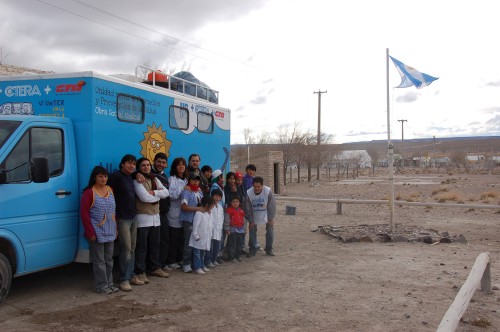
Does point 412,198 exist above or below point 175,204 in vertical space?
below

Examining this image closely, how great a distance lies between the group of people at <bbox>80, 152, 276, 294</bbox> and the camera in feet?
19.9

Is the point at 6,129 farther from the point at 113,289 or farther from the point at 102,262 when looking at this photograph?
the point at 113,289

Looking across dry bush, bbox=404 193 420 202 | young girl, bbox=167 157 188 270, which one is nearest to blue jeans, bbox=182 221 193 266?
young girl, bbox=167 157 188 270

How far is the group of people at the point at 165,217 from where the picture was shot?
6.07m

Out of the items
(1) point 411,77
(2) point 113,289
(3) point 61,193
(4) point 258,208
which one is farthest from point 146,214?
(1) point 411,77

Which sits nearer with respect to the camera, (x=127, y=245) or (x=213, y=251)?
(x=127, y=245)

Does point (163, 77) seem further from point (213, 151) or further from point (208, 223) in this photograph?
point (208, 223)

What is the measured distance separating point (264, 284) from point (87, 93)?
3637 millimetres

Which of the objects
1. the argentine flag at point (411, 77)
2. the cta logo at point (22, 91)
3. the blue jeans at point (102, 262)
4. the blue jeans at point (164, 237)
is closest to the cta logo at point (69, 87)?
the cta logo at point (22, 91)

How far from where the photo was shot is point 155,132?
7.61m

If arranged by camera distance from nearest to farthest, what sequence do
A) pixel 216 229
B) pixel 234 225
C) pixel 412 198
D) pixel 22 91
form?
pixel 22 91 < pixel 216 229 < pixel 234 225 < pixel 412 198

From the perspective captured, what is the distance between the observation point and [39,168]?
5.49 meters

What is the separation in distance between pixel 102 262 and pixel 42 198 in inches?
43.6

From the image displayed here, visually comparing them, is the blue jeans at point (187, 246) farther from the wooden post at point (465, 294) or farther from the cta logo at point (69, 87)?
the wooden post at point (465, 294)
